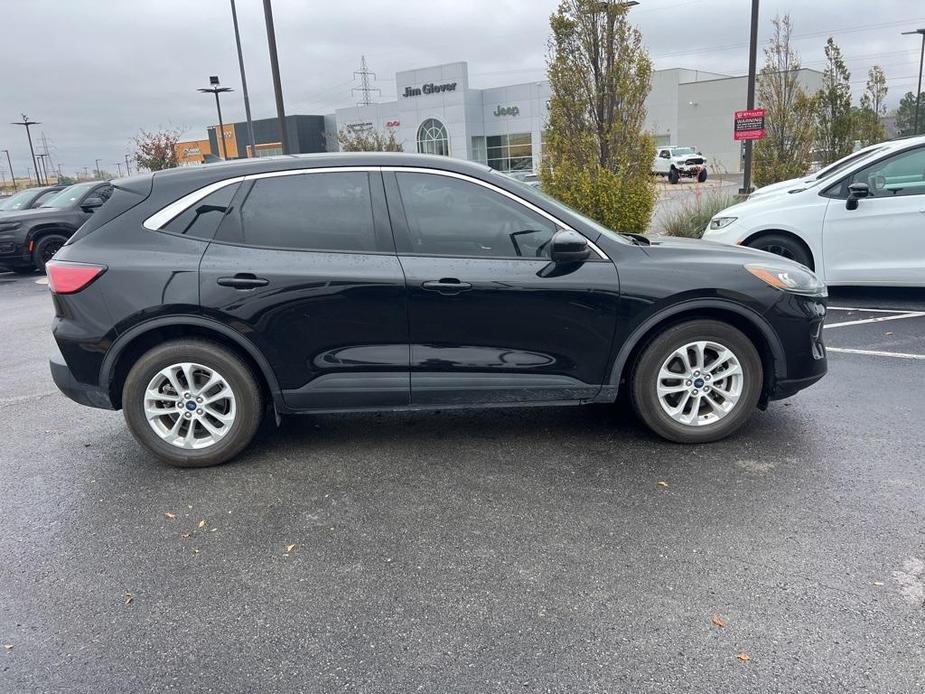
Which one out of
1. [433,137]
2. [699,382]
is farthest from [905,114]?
[699,382]

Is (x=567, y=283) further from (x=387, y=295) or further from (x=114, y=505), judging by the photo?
(x=114, y=505)

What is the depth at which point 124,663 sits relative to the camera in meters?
2.62

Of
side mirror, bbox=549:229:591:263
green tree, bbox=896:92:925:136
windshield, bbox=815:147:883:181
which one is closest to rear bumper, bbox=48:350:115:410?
side mirror, bbox=549:229:591:263

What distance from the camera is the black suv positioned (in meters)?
4.04

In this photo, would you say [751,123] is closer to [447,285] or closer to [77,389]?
[447,285]

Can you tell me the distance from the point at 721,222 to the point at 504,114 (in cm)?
4697

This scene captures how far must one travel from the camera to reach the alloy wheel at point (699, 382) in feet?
13.9

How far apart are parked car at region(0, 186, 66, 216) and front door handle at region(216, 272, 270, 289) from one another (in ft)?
43.1

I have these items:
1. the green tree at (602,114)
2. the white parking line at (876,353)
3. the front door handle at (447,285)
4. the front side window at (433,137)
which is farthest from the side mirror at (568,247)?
the front side window at (433,137)

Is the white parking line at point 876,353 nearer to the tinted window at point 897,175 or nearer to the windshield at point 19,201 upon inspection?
the tinted window at point 897,175

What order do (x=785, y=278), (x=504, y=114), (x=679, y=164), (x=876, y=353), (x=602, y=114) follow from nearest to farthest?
1. (x=785, y=278)
2. (x=876, y=353)
3. (x=602, y=114)
4. (x=679, y=164)
5. (x=504, y=114)

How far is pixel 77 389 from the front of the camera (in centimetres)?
420

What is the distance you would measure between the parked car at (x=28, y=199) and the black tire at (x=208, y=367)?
506 inches

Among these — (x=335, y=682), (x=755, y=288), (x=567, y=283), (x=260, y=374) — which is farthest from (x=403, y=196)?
(x=335, y=682)
